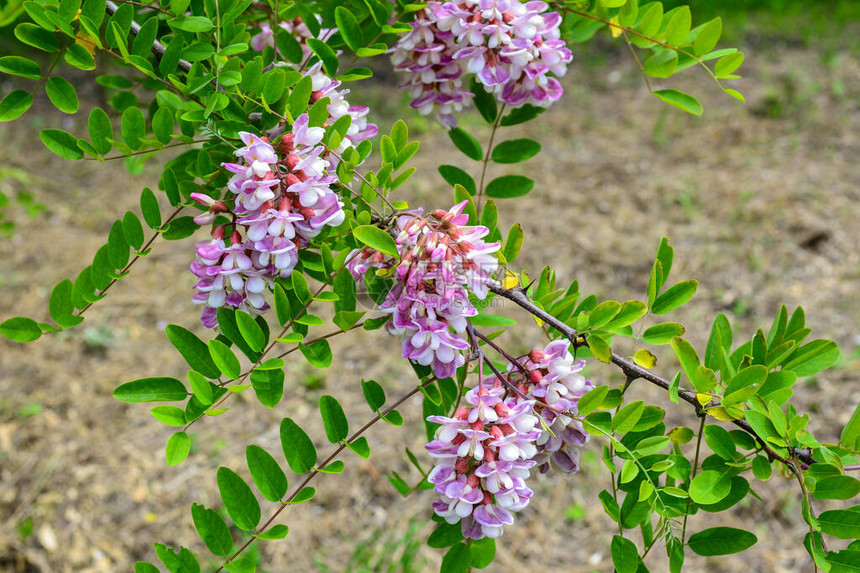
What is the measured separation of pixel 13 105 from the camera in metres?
0.81

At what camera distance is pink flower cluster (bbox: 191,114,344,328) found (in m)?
0.65

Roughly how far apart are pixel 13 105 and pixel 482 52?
0.55m

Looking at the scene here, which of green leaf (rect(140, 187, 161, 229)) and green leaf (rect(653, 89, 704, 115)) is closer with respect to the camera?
green leaf (rect(140, 187, 161, 229))

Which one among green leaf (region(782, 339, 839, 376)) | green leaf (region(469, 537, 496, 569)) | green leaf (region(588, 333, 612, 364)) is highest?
green leaf (region(588, 333, 612, 364))

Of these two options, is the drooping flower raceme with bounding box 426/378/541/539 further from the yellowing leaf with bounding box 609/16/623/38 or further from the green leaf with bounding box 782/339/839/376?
the yellowing leaf with bounding box 609/16/623/38

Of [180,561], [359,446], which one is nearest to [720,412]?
[359,446]

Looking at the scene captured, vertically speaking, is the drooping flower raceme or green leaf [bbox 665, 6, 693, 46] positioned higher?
green leaf [bbox 665, 6, 693, 46]

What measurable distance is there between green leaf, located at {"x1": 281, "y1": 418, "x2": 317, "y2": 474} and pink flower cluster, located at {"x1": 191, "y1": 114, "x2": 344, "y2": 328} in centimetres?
18

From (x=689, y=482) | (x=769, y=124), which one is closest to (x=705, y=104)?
(x=769, y=124)

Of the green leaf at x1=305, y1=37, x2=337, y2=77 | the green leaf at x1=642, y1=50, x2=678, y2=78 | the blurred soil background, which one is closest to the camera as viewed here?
the green leaf at x1=305, y1=37, x2=337, y2=77

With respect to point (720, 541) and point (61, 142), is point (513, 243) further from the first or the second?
point (61, 142)

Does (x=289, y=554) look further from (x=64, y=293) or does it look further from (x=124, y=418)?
(x=64, y=293)

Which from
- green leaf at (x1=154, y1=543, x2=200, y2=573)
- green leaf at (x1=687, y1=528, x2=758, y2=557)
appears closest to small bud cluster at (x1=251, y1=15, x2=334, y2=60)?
green leaf at (x1=154, y1=543, x2=200, y2=573)

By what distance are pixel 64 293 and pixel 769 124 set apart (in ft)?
11.8
